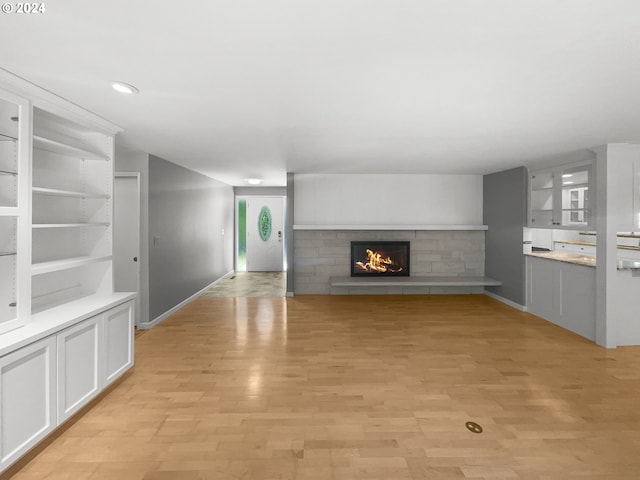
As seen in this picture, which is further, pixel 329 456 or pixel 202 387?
pixel 202 387

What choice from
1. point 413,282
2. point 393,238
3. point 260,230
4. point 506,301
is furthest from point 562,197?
point 260,230

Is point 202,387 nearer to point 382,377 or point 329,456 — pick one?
point 329,456

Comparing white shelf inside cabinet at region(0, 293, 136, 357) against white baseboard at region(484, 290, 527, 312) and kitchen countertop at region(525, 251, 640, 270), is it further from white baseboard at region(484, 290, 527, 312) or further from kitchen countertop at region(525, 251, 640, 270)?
white baseboard at region(484, 290, 527, 312)

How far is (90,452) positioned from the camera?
1927 millimetres

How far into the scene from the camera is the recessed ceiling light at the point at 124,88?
2.02m

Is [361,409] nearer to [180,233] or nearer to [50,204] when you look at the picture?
[50,204]

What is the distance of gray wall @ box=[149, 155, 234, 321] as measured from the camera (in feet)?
14.3

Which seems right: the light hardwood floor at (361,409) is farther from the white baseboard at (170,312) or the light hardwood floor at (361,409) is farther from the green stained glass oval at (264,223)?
the green stained glass oval at (264,223)

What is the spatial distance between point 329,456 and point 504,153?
4.14 metres

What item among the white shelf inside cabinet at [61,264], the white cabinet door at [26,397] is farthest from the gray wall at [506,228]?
the white cabinet door at [26,397]

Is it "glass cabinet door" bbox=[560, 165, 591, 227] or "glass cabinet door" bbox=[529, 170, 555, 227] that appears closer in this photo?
"glass cabinet door" bbox=[560, 165, 591, 227]

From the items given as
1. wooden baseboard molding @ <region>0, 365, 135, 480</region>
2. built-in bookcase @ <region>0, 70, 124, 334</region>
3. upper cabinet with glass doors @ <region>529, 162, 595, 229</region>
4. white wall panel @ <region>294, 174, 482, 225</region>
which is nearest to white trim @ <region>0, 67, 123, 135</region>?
built-in bookcase @ <region>0, 70, 124, 334</region>

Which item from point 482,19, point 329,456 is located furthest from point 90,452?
point 482,19

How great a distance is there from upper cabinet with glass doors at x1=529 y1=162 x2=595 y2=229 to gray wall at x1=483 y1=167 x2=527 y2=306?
0.21m
